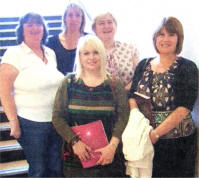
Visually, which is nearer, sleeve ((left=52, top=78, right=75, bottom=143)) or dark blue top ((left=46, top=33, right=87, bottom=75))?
sleeve ((left=52, top=78, right=75, bottom=143))

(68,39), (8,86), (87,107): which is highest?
(68,39)

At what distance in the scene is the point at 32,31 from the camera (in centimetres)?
132

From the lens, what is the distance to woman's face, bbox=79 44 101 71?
1250 millimetres

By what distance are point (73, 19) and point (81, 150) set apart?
2.51 ft

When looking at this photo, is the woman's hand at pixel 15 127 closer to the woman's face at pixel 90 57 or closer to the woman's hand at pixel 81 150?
the woman's hand at pixel 81 150

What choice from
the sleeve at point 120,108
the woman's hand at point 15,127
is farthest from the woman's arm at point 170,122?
the woman's hand at point 15,127

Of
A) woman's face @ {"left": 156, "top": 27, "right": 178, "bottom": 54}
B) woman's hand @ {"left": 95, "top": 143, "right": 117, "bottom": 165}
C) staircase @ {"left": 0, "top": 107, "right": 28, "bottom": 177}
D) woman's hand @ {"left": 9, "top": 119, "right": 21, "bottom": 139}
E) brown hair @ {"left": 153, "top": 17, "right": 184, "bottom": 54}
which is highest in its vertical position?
brown hair @ {"left": 153, "top": 17, "right": 184, "bottom": 54}

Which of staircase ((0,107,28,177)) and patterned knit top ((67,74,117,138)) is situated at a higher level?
patterned knit top ((67,74,117,138))

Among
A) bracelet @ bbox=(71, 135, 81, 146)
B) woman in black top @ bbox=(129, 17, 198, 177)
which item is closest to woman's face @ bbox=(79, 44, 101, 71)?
woman in black top @ bbox=(129, 17, 198, 177)

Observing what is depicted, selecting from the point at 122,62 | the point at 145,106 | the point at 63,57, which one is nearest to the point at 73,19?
the point at 63,57

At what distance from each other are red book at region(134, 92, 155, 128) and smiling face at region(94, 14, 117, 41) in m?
Result: 0.39

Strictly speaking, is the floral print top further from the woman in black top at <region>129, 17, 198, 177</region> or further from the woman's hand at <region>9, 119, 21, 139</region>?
the woman's hand at <region>9, 119, 21, 139</region>

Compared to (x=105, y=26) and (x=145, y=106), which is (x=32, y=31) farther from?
(x=145, y=106)

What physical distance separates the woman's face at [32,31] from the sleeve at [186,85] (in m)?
0.73
